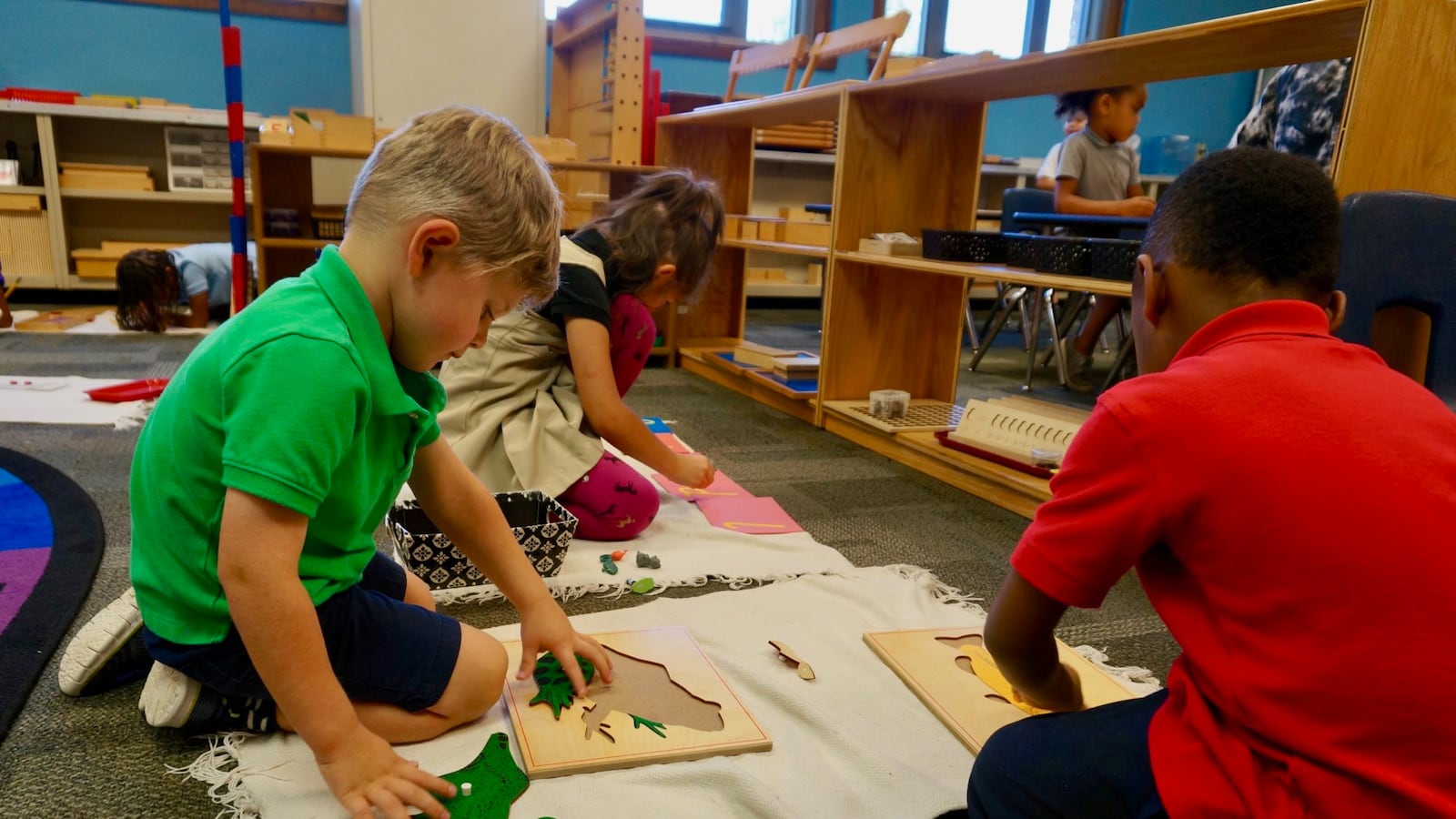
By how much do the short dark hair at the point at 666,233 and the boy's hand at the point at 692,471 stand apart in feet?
1.09

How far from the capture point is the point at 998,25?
5945 millimetres

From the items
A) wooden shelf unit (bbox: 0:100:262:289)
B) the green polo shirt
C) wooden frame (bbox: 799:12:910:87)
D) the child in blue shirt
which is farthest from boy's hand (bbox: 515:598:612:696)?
wooden shelf unit (bbox: 0:100:262:289)

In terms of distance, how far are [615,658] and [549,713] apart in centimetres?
15

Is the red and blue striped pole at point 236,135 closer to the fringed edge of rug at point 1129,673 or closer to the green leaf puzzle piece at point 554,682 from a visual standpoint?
the green leaf puzzle piece at point 554,682

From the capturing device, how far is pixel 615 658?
1.18 meters

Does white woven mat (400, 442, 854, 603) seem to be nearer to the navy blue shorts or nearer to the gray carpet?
the gray carpet

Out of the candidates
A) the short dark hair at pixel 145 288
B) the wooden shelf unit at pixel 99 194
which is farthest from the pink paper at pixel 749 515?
the wooden shelf unit at pixel 99 194

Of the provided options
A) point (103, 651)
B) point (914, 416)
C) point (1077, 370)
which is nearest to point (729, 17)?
point (1077, 370)

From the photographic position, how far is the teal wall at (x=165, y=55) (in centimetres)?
414

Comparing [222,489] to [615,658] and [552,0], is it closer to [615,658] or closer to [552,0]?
[615,658]

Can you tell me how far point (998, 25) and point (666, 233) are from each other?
16.6 feet

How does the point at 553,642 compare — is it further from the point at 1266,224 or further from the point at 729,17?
the point at 729,17

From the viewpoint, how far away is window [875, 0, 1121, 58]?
565 cm

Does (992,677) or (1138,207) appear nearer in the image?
(992,677)
